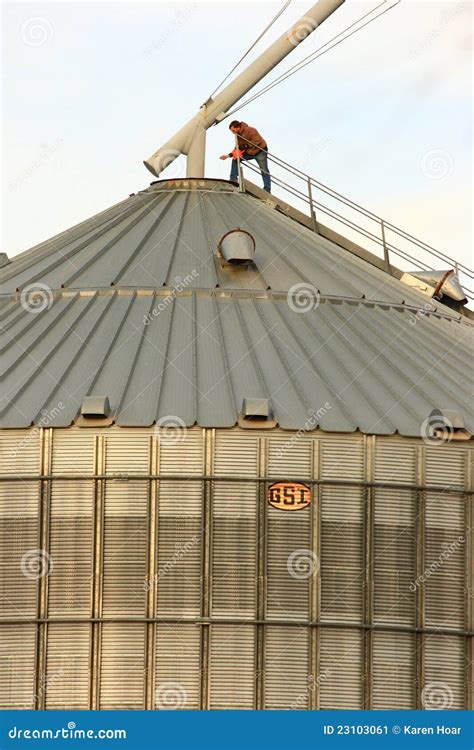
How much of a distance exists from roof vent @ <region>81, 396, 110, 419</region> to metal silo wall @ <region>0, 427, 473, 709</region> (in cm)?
52

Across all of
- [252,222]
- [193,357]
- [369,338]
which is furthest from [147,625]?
[252,222]

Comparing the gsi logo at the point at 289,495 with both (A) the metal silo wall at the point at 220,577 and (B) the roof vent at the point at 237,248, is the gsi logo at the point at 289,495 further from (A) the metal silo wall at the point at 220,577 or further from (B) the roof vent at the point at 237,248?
(B) the roof vent at the point at 237,248

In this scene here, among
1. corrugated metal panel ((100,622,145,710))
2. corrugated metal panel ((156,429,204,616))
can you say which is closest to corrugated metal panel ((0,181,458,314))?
corrugated metal panel ((156,429,204,616))

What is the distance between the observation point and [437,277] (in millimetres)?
74250

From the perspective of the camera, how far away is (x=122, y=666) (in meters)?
55.8

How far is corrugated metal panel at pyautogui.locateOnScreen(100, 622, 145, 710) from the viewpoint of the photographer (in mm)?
55500

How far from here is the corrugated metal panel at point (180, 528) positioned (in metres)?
56.2

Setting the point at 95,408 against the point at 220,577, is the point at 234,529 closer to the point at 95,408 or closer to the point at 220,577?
the point at 220,577

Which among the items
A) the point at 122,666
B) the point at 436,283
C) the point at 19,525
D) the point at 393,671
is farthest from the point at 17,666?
the point at 436,283

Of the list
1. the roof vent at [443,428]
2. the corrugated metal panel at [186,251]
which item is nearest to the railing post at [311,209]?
the corrugated metal panel at [186,251]

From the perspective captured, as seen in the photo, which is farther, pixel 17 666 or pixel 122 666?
pixel 17 666

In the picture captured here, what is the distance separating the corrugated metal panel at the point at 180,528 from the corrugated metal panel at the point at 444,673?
726 cm

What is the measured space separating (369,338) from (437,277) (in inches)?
383

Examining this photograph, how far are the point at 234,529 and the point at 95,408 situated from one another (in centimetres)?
552
